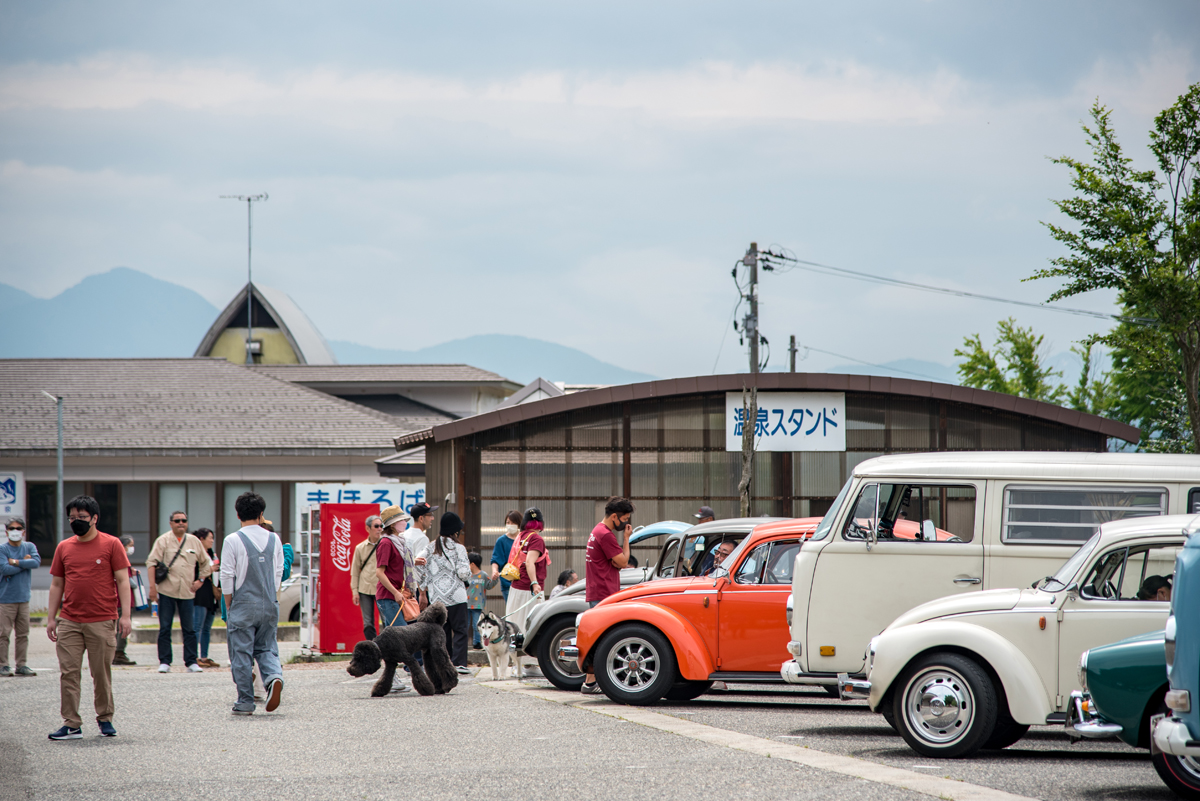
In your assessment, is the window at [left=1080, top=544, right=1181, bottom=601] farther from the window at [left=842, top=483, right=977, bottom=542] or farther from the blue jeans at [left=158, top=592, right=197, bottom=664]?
the blue jeans at [left=158, top=592, right=197, bottom=664]

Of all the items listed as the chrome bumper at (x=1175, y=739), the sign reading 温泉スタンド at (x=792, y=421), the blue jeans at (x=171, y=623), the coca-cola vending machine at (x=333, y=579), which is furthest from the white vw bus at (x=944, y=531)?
the sign reading 温泉スタンド at (x=792, y=421)

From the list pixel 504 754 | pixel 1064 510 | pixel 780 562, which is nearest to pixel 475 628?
pixel 780 562

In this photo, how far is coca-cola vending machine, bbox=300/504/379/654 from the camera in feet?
52.1

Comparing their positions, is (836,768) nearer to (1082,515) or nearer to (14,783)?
(1082,515)

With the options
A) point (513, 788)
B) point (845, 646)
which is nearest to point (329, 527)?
point (845, 646)

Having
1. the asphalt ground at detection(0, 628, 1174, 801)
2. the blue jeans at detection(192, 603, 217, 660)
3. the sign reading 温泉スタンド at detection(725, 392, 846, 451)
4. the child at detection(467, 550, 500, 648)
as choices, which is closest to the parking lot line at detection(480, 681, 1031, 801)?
the asphalt ground at detection(0, 628, 1174, 801)

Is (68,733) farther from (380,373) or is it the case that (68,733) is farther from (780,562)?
(380,373)

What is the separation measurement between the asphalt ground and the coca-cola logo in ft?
12.8

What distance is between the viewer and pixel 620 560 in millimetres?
12023

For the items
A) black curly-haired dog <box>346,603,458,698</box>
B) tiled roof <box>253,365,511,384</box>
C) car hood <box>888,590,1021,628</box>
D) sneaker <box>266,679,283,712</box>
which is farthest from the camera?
tiled roof <box>253,365,511,384</box>

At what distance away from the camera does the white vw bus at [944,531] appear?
9.52 meters

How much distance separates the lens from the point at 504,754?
327 inches

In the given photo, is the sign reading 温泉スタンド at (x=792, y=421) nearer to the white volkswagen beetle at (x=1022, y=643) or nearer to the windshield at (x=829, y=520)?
the windshield at (x=829, y=520)

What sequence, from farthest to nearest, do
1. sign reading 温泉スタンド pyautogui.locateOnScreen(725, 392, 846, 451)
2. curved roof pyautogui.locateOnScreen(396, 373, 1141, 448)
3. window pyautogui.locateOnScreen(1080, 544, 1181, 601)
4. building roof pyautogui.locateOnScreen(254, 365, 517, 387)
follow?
building roof pyautogui.locateOnScreen(254, 365, 517, 387) < sign reading 温泉スタンド pyautogui.locateOnScreen(725, 392, 846, 451) < curved roof pyautogui.locateOnScreen(396, 373, 1141, 448) < window pyautogui.locateOnScreen(1080, 544, 1181, 601)
